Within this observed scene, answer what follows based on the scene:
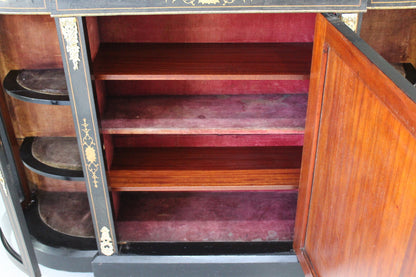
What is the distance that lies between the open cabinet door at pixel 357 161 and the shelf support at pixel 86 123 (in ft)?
2.26

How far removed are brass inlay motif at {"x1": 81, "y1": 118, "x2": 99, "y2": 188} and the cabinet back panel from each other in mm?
418

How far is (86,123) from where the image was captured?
1352 millimetres

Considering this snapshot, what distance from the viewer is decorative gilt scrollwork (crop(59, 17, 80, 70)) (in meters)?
1.18

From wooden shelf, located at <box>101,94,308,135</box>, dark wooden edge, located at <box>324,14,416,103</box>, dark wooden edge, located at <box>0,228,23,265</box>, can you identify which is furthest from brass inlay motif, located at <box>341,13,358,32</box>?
dark wooden edge, located at <box>0,228,23,265</box>

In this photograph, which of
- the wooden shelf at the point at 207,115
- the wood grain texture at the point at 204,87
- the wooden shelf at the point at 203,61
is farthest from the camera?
the wood grain texture at the point at 204,87

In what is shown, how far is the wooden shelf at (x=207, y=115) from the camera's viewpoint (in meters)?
1.43

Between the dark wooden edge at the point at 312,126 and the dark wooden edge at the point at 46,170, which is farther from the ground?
the dark wooden edge at the point at 312,126

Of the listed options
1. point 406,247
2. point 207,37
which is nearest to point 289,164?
point 207,37

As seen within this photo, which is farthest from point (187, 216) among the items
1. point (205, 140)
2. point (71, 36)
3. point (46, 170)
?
point (71, 36)

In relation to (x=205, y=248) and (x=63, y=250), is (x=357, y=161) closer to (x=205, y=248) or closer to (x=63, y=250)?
(x=205, y=248)

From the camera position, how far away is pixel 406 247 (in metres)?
0.70

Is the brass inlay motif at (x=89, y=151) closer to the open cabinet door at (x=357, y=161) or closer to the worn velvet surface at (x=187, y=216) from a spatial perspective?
the worn velvet surface at (x=187, y=216)

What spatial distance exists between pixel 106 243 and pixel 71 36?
0.83 metres

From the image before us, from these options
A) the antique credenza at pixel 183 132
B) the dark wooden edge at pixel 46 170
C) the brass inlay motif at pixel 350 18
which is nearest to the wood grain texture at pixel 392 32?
the antique credenza at pixel 183 132
